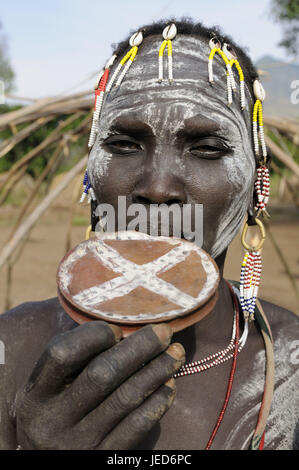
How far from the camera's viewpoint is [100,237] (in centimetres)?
173

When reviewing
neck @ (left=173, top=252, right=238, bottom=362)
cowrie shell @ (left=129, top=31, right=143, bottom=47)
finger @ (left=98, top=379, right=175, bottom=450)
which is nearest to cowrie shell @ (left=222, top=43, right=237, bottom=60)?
cowrie shell @ (left=129, top=31, right=143, bottom=47)

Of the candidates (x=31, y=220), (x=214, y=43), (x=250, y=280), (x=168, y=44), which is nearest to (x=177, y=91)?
(x=168, y=44)

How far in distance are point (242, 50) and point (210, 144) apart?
739 mm

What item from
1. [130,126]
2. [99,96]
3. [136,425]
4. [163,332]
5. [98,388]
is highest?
[99,96]

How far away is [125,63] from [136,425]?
1.45 m

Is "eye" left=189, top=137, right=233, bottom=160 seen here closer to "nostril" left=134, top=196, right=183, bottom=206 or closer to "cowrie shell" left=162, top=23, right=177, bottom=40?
"nostril" left=134, top=196, right=183, bottom=206

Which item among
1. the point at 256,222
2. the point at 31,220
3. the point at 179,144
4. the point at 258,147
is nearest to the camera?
the point at 179,144

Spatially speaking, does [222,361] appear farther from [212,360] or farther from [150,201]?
[150,201]

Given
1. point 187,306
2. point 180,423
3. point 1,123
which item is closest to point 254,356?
point 180,423

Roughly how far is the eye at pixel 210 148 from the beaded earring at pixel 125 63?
0.45 m

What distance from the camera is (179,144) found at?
179cm

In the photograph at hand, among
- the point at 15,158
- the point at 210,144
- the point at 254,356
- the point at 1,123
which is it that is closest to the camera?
the point at 210,144

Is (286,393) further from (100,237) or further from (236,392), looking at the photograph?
(100,237)

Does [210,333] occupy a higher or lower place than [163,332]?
lower
